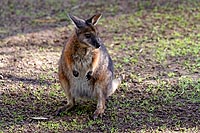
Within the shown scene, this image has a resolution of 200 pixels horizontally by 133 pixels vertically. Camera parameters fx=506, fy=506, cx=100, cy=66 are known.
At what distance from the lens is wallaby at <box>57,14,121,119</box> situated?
4879mm

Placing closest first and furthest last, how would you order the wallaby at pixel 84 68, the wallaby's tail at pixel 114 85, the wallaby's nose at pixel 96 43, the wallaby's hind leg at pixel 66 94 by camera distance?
the wallaby's nose at pixel 96 43
the wallaby at pixel 84 68
the wallaby's hind leg at pixel 66 94
the wallaby's tail at pixel 114 85

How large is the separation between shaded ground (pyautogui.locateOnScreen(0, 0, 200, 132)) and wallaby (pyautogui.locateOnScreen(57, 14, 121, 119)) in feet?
0.60

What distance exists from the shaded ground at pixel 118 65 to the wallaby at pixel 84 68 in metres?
0.18

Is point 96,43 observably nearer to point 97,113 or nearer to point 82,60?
point 82,60

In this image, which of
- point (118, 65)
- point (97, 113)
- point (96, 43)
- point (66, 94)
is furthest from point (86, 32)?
point (118, 65)

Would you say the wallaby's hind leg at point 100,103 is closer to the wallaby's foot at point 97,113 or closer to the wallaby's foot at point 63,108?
the wallaby's foot at point 97,113

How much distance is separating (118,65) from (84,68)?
160 centimetres

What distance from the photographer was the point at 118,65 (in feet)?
21.3

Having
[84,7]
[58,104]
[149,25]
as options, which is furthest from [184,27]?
[58,104]

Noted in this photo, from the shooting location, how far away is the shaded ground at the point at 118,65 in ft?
15.8

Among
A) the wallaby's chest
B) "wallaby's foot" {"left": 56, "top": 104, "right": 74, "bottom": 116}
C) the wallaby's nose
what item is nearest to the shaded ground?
"wallaby's foot" {"left": 56, "top": 104, "right": 74, "bottom": 116}

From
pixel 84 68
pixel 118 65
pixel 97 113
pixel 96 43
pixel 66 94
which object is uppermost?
pixel 96 43

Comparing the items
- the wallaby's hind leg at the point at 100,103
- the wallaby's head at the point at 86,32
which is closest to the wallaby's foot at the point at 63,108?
the wallaby's hind leg at the point at 100,103

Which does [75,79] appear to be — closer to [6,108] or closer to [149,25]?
[6,108]
